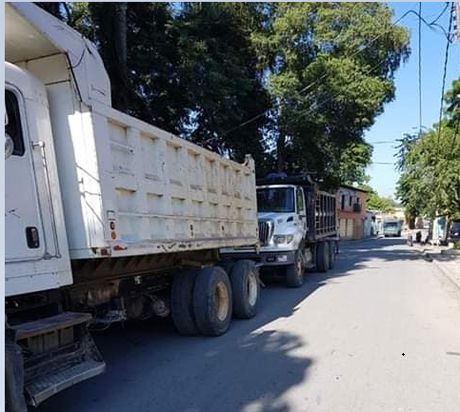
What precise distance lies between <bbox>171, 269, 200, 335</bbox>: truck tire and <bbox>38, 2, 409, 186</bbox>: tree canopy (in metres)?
8.42

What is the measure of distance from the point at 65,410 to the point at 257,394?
6.03 feet

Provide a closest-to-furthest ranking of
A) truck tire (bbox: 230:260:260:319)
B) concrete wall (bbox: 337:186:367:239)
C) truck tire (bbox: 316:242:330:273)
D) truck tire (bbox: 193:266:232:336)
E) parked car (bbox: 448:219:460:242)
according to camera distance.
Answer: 1. truck tire (bbox: 193:266:232:336)
2. truck tire (bbox: 230:260:260:319)
3. truck tire (bbox: 316:242:330:273)
4. parked car (bbox: 448:219:460:242)
5. concrete wall (bbox: 337:186:367:239)

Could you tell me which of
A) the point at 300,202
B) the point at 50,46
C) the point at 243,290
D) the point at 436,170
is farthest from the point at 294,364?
the point at 436,170

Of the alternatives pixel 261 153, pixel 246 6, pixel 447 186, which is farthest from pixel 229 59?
pixel 447 186

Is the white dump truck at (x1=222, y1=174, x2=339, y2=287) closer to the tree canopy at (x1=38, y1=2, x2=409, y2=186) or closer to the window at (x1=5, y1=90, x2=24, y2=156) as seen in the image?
the tree canopy at (x1=38, y1=2, x2=409, y2=186)

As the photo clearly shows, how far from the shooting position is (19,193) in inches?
155

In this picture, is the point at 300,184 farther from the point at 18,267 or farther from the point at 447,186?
the point at 447,186

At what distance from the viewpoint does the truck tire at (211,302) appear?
7000mm

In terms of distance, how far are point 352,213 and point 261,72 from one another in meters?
36.4

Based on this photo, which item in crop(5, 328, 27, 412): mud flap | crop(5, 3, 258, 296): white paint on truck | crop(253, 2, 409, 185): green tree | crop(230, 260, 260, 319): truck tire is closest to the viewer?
crop(5, 328, 27, 412): mud flap

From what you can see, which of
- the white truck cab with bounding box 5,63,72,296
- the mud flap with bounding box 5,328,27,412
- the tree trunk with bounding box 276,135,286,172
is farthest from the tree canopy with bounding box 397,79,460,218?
the mud flap with bounding box 5,328,27,412

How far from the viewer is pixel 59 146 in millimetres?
4520

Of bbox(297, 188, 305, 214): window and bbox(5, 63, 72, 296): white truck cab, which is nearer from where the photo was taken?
bbox(5, 63, 72, 296): white truck cab

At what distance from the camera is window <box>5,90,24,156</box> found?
160 inches
